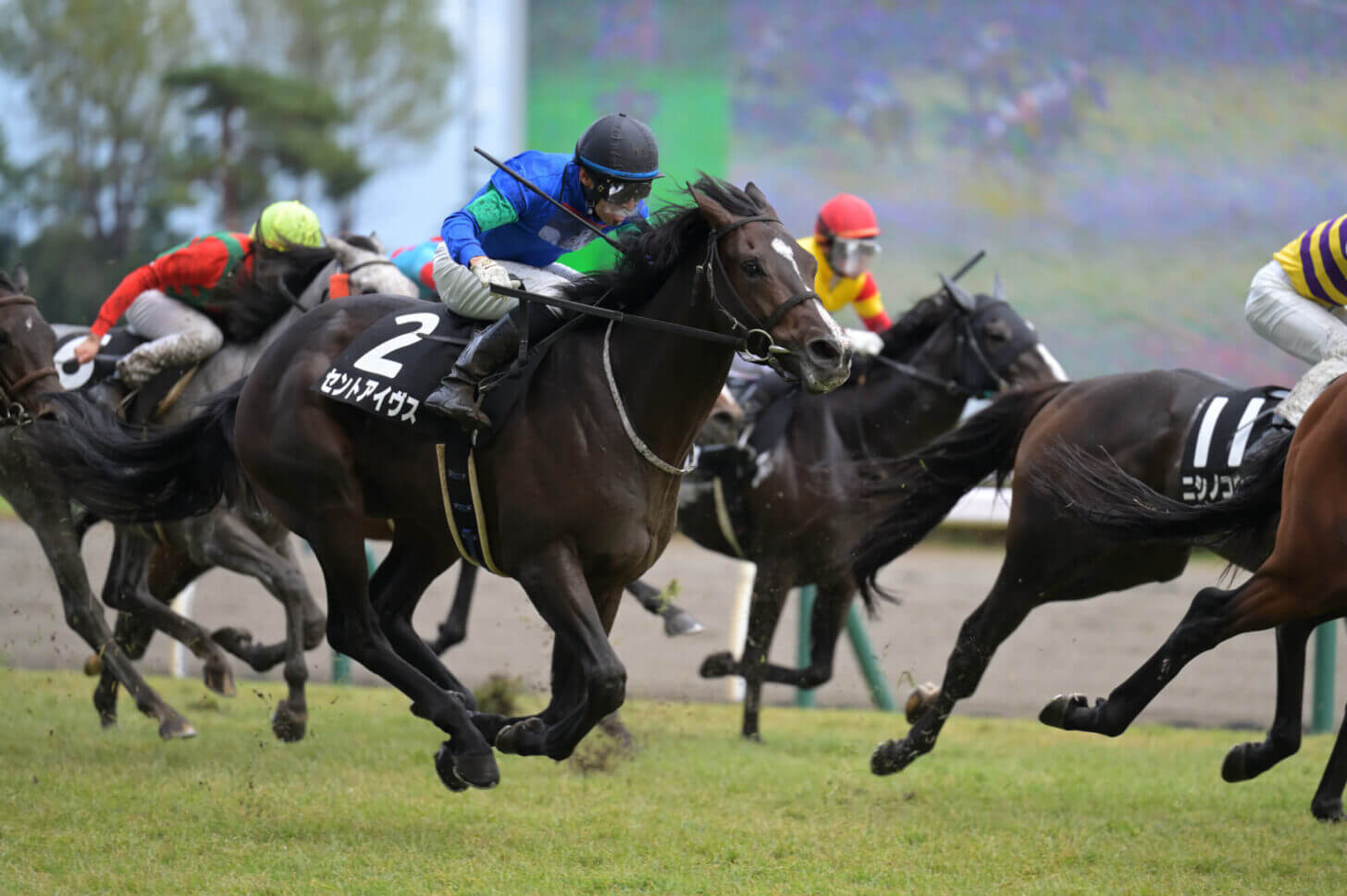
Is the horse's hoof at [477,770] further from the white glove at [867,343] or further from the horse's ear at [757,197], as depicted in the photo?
the white glove at [867,343]

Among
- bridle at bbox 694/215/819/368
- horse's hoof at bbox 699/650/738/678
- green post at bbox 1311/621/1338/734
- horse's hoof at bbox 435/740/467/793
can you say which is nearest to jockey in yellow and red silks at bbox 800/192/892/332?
horse's hoof at bbox 699/650/738/678

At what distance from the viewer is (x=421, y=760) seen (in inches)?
242

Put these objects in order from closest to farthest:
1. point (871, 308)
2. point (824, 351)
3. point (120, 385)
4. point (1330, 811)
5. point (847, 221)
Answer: point (824, 351), point (1330, 811), point (120, 385), point (847, 221), point (871, 308)

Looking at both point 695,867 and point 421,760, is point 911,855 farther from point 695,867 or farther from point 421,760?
point 421,760

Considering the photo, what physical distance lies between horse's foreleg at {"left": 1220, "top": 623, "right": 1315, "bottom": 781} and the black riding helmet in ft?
8.45

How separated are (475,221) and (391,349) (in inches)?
21.0

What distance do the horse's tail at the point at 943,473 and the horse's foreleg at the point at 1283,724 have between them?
1272 millimetres

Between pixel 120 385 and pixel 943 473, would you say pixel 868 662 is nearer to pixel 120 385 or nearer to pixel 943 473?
pixel 943 473

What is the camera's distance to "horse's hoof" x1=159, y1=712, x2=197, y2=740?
240 inches

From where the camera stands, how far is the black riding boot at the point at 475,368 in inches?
172

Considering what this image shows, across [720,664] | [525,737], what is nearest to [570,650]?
[525,737]

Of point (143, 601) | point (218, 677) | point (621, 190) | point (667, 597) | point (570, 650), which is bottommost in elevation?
point (218, 677)

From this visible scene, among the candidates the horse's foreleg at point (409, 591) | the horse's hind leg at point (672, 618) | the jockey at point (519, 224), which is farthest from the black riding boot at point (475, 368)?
the horse's hind leg at point (672, 618)

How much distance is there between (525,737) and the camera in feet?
14.3
